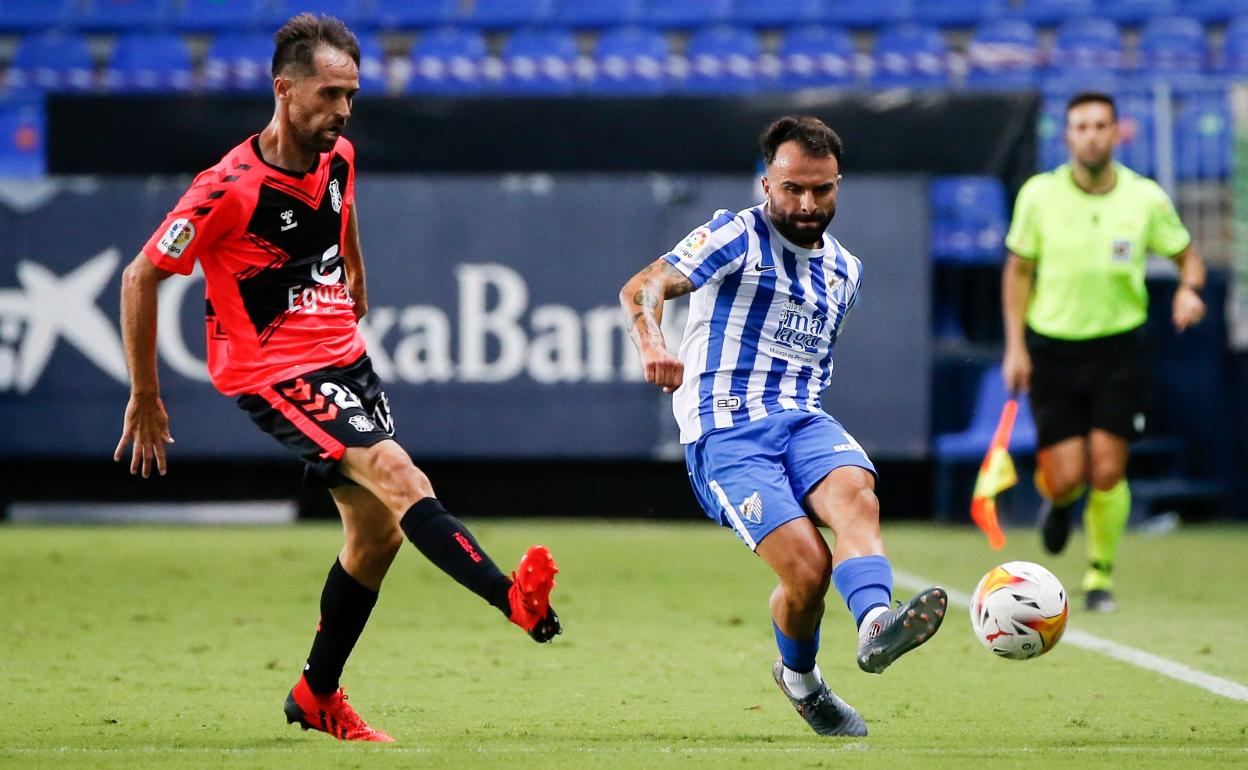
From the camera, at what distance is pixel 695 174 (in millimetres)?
13578

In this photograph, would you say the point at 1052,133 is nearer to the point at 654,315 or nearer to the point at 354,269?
the point at 354,269

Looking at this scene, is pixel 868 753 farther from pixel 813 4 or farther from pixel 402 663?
pixel 813 4

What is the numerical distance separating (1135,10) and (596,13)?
16.3 feet

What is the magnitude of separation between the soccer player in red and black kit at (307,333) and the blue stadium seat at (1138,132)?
33.4ft

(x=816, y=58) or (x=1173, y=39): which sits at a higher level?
(x=1173, y=39)

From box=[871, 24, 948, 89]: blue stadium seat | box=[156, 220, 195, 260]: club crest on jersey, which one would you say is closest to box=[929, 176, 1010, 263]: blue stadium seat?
box=[871, 24, 948, 89]: blue stadium seat

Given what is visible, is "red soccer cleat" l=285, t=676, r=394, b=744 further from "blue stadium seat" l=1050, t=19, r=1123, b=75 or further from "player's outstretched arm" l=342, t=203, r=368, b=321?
"blue stadium seat" l=1050, t=19, r=1123, b=75

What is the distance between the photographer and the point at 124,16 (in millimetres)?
17484

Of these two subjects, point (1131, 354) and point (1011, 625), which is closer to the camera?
point (1011, 625)

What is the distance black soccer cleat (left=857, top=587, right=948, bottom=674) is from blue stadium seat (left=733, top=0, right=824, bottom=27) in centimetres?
1298

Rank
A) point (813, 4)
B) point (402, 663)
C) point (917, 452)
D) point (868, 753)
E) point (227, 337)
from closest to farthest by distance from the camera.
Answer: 1. point (868, 753)
2. point (227, 337)
3. point (402, 663)
4. point (917, 452)
5. point (813, 4)

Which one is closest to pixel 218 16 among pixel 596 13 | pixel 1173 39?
pixel 596 13

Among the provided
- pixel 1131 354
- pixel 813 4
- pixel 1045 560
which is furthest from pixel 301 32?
→ pixel 813 4

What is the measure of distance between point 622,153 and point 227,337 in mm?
8513
